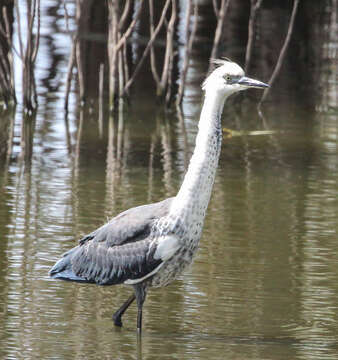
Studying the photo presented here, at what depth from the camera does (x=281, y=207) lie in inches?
379

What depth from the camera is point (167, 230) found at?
614cm

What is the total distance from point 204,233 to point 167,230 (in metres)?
2.61

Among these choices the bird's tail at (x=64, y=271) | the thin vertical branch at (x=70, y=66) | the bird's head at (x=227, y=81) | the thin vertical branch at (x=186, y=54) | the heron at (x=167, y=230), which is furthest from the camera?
the thin vertical branch at (x=186, y=54)

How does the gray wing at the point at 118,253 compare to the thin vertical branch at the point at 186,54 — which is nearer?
the gray wing at the point at 118,253

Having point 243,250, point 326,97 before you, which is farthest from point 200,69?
point 243,250

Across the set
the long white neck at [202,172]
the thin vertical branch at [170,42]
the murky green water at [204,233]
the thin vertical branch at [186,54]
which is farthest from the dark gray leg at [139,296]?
the thin vertical branch at [186,54]

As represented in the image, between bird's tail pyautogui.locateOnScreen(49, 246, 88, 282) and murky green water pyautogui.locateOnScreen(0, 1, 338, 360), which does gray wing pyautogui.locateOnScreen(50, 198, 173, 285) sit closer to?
bird's tail pyautogui.locateOnScreen(49, 246, 88, 282)

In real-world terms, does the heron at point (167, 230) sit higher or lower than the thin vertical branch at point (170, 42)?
lower

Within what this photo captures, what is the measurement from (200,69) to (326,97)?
7.47 feet

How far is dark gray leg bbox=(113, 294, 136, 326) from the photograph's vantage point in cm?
648

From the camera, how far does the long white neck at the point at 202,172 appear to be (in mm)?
6148

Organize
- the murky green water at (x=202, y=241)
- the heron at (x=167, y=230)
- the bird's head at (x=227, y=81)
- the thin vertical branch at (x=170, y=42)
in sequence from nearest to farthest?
the heron at (x=167, y=230), the bird's head at (x=227, y=81), the murky green water at (x=202, y=241), the thin vertical branch at (x=170, y=42)

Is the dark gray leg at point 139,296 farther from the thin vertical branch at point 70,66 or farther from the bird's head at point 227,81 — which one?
the thin vertical branch at point 70,66

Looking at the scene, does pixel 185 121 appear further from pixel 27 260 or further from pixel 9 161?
pixel 27 260
